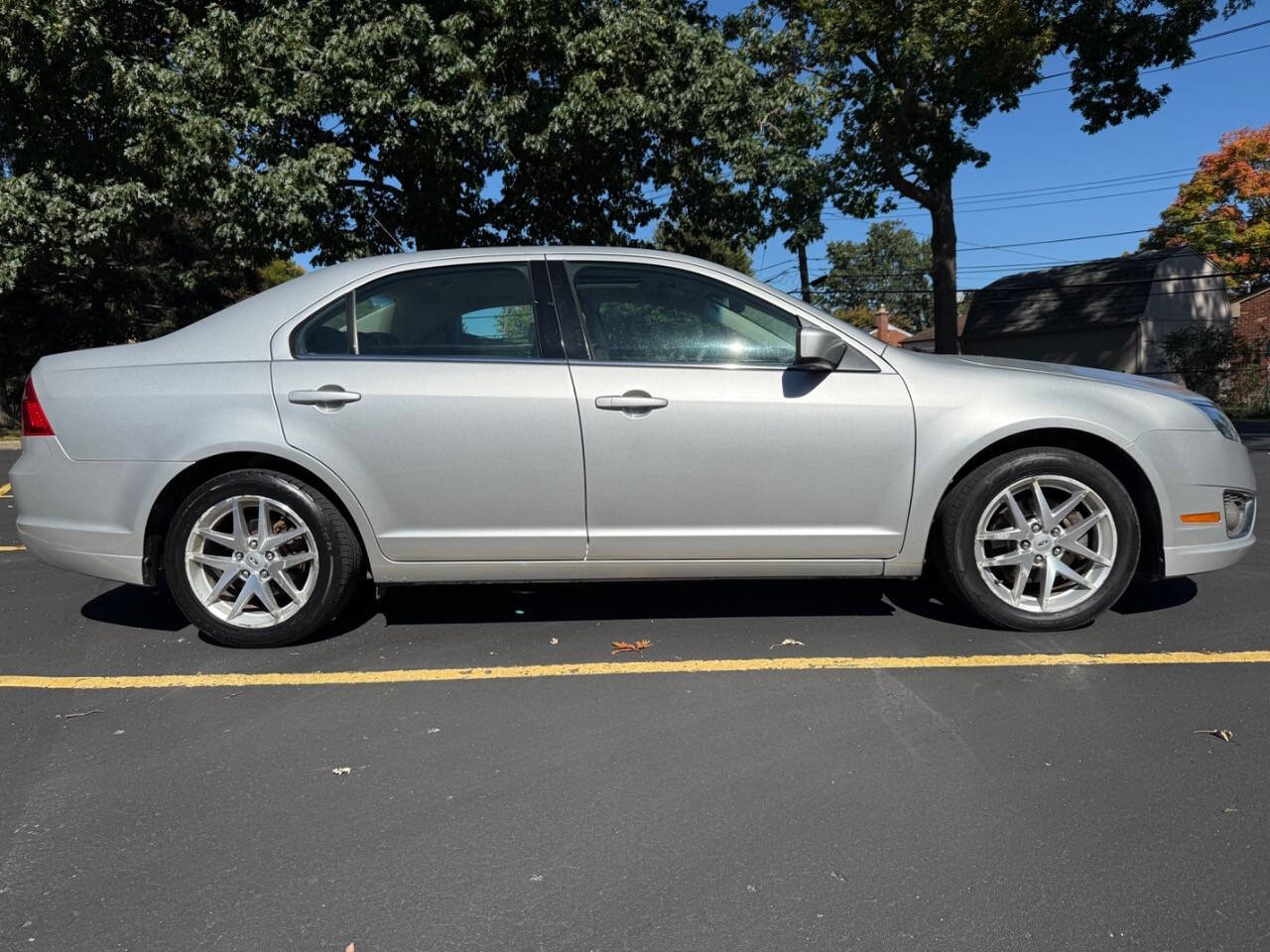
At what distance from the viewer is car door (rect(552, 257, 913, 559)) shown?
378 cm

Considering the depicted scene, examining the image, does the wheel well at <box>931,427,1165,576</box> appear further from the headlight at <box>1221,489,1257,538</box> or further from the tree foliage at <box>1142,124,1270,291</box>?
the tree foliage at <box>1142,124,1270,291</box>

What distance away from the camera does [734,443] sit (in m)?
3.78

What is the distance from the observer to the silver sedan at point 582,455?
379 cm

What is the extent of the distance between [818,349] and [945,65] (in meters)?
19.3

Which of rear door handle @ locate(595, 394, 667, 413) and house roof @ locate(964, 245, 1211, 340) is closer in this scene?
rear door handle @ locate(595, 394, 667, 413)

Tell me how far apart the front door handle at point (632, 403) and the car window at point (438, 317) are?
38cm

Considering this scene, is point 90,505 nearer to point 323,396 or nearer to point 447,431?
point 323,396

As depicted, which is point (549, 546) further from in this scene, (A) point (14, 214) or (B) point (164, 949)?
(A) point (14, 214)

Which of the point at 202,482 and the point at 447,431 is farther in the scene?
the point at 202,482

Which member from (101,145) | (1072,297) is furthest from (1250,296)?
(101,145)

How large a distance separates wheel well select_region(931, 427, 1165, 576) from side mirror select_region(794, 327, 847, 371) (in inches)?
28.1

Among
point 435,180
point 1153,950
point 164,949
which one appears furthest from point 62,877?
point 435,180

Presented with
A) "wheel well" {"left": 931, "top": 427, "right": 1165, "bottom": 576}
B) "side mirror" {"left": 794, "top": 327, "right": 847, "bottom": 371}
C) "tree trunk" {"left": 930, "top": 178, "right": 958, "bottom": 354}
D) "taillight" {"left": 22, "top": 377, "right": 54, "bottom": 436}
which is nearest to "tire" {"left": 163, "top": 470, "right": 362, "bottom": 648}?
"taillight" {"left": 22, "top": 377, "right": 54, "bottom": 436}

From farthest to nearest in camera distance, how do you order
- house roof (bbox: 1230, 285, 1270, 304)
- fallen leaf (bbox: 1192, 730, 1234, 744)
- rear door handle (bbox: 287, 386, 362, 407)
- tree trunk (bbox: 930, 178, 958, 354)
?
house roof (bbox: 1230, 285, 1270, 304), tree trunk (bbox: 930, 178, 958, 354), rear door handle (bbox: 287, 386, 362, 407), fallen leaf (bbox: 1192, 730, 1234, 744)
